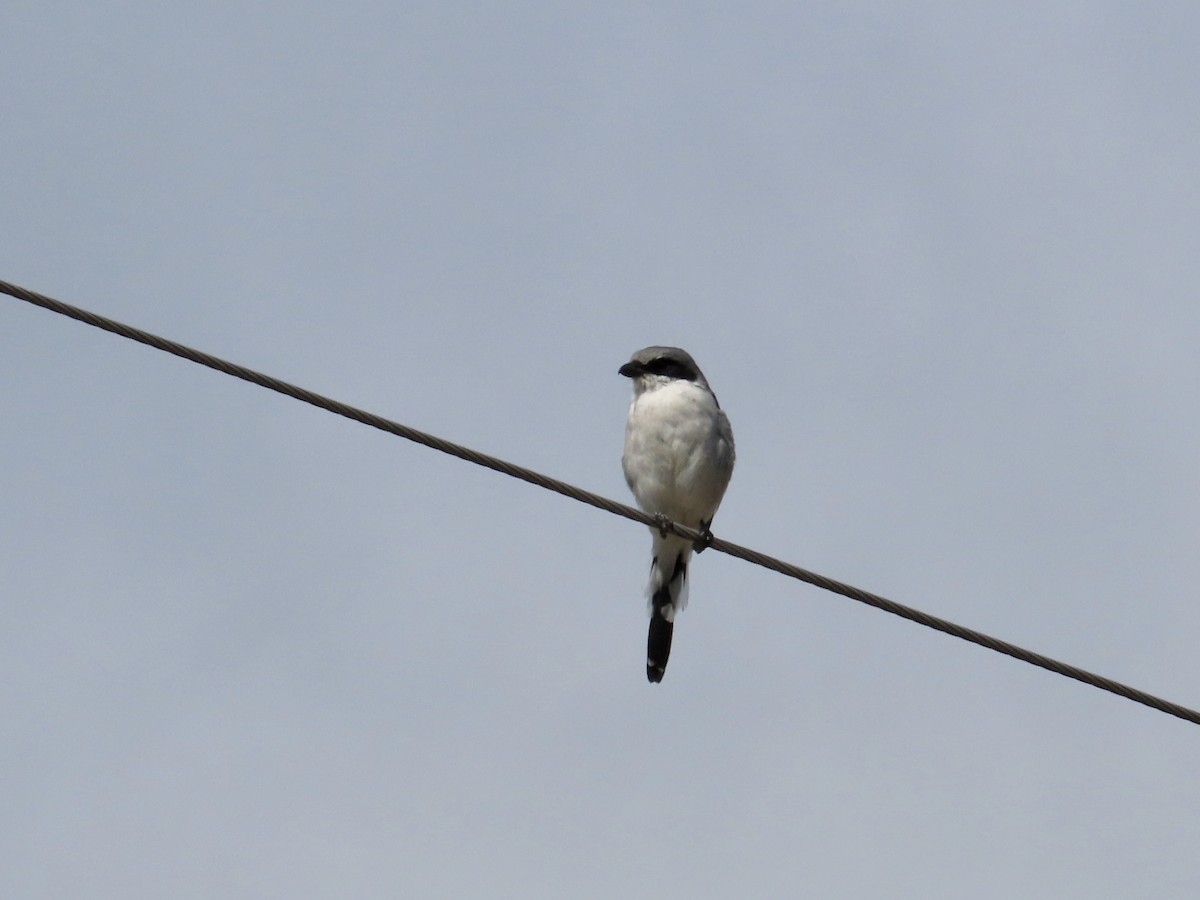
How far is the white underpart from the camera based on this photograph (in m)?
9.80

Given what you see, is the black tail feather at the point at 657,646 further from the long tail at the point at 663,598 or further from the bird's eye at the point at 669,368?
the bird's eye at the point at 669,368

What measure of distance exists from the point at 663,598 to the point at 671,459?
1112mm

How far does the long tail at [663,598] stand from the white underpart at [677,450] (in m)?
0.31

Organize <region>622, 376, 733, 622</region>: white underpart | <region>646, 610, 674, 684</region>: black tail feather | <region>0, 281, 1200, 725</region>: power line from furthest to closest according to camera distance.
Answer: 1. <region>646, 610, 674, 684</region>: black tail feather
2. <region>622, 376, 733, 622</region>: white underpart
3. <region>0, 281, 1200, 725</region>: power line

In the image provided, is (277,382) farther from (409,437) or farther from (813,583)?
(813,583)

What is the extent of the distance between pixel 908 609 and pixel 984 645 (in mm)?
301

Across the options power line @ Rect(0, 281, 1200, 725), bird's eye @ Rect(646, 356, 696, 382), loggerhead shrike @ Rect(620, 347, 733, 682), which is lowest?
power line @ Rect(0, 281, 1200, 725)

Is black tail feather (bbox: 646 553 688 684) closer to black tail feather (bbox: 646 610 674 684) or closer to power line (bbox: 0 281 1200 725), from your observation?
black tail feather (bbox: 646 610 674 684)

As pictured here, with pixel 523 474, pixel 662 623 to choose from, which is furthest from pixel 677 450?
pixel 523 474

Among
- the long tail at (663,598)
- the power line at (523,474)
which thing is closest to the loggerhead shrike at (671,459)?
the long tail at (663,598)

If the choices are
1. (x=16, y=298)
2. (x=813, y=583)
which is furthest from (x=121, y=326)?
(x=813, y=583)

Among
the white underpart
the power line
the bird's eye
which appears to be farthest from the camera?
the bird's eye

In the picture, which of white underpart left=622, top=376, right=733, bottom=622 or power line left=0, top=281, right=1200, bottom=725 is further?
white underpart left=622, top=376, right=733, bottom=622

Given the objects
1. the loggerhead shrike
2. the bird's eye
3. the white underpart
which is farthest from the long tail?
the bird's eye
